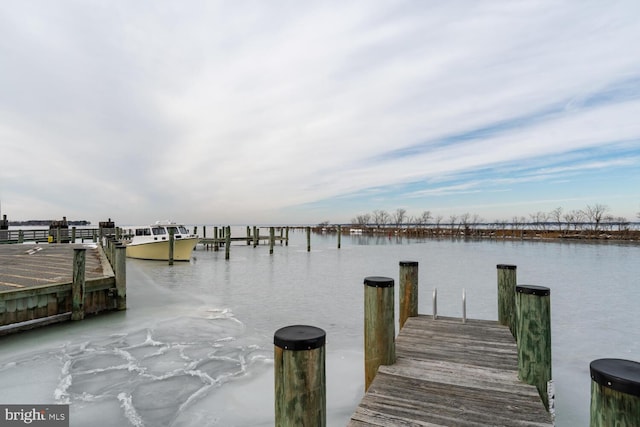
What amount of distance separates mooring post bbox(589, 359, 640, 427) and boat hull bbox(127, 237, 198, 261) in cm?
2345

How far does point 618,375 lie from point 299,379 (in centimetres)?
177

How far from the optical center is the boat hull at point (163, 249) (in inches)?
900

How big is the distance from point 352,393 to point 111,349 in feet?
15.8

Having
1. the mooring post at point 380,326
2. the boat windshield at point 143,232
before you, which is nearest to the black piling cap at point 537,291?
the mooring post at point 380,326

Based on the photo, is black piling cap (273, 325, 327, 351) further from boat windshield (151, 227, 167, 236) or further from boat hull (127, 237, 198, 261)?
boat windshield (151, 227, 167, 236)

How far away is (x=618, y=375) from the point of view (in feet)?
5.73

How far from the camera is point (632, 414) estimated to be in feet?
5.56

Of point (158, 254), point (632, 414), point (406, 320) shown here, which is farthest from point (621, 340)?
point (158, 254)

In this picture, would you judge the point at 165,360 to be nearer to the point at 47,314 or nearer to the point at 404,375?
the point at 47,314

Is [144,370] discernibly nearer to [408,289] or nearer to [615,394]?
[408,289]

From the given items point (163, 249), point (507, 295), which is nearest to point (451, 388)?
point (507, 295)

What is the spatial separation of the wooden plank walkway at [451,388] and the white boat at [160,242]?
2093cm

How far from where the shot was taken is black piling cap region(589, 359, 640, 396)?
169 centimetres

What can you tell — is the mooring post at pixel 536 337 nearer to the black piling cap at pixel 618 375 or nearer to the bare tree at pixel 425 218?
the black piling cap at pixel 618 375
